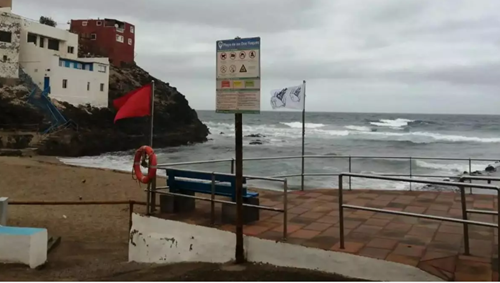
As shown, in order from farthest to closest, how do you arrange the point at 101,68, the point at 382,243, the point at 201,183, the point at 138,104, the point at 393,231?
the point at 101,68 < the point at 138,104 < the point at 201,183 < the point at 393,231 < the point at 382,243

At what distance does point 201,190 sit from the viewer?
20.0 ft

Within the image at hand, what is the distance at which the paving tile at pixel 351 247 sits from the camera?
4.56 meters

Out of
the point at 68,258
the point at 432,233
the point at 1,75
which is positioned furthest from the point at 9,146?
the point at 432,233

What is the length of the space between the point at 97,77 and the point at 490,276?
44.2m

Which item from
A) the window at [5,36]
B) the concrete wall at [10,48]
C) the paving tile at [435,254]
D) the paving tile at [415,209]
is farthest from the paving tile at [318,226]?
the window at [5,36]

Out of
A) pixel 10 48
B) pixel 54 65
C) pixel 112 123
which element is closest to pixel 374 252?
pixel 54 65

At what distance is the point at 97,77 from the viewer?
43.8 meters


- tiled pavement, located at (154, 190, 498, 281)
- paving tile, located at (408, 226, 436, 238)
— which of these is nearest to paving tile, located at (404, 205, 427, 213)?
tiled pavement, located at (154, 190, 498, 281)

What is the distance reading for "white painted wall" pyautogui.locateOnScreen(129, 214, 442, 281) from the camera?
4.27 m

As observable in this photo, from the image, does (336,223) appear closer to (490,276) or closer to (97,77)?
(490,276)

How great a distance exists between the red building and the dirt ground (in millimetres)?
36414

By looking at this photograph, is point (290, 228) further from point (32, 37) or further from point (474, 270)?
point (32, 37)

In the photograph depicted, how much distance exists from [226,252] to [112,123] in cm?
4044

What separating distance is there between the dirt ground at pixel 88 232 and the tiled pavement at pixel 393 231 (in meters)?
0.61
